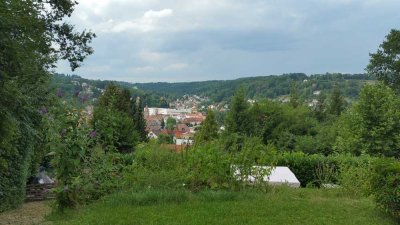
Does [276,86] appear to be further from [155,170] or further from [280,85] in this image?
Answer: [155,170]

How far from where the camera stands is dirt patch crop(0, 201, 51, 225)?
327 inches

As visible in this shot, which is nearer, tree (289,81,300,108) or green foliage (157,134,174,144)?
green foliage (157,134,174,144)

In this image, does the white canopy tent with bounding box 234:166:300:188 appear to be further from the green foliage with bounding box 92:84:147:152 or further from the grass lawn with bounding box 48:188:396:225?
the green foliage with bounding box 92:84:147:152

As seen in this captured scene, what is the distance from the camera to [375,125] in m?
25.4

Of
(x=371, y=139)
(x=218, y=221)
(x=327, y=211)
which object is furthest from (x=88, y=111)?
(x=371, y=139)

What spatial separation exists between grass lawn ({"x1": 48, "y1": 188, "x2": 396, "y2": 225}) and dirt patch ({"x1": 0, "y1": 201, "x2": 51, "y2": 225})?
927mm

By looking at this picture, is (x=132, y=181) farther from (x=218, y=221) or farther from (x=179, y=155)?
(x=218, y=221)

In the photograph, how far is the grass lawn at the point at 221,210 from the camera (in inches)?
266

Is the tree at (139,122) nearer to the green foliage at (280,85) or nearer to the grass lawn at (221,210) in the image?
the grass lawn at (221,210)

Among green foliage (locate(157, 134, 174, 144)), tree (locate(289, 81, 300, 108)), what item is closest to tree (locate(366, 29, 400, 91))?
tree (locate(289, 81, 300, 108))

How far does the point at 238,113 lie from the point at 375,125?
13.5 meters

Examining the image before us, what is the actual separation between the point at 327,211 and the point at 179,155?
338 centimetres

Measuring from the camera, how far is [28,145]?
11297mm

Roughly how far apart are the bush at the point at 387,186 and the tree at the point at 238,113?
29248 millimetres
